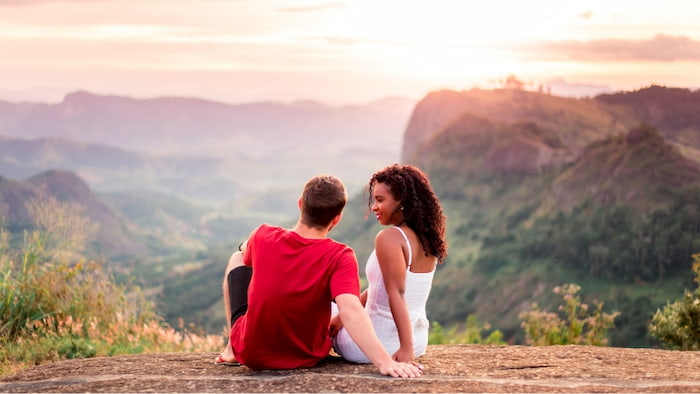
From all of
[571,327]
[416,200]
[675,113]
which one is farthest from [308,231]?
[675,113]

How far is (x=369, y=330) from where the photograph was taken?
432cm

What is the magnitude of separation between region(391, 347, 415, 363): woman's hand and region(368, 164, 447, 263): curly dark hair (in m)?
0.70

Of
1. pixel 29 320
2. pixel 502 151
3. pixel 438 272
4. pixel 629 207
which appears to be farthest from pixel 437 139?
pixel 29 320

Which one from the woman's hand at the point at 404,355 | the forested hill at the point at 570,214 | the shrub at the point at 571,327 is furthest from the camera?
the forested hill at the point at 570,214

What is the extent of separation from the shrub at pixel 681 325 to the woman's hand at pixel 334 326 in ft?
18.7

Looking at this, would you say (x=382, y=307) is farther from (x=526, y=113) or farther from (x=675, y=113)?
(x=526, y=113)

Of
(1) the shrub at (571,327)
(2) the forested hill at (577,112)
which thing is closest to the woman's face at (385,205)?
(1) the shrub at (571,327)

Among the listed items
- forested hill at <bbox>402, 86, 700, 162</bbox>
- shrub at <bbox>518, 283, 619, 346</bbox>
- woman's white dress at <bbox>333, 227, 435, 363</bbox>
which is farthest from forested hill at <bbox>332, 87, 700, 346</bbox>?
woman's white dress at <bbox>333, 227, 435, 363</bbox>

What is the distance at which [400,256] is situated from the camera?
4684 millimetres

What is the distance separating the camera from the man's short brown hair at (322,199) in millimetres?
4328

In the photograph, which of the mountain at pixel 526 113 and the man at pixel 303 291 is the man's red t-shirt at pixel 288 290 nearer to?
the man at pixel 303 291

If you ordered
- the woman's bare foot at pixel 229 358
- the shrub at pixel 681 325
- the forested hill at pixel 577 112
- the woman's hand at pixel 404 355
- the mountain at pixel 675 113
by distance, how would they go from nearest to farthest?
the woman's hand at pixel 404 355 < the woman's bare foot at pixel 229 358 < the shrub at pixel 681 325 < the mountain at pixel 675 113 < the forested hill at pixel 577 112

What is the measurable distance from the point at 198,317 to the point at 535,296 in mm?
41858

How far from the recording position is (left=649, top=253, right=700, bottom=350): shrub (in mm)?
8828
